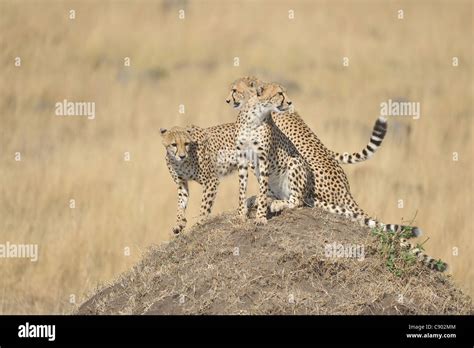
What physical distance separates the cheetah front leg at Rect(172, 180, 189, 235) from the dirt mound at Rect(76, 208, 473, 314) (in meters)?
0.84

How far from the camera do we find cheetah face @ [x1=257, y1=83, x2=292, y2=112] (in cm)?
967

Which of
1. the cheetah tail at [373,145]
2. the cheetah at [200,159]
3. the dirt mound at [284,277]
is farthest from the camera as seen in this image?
the cheetah at [200,159]

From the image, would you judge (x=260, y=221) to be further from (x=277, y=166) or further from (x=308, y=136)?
(x=308, y=136)

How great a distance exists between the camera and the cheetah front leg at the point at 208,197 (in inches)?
418

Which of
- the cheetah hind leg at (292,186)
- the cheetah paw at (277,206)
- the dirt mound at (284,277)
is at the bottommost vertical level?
the dirt mound at (284,277)

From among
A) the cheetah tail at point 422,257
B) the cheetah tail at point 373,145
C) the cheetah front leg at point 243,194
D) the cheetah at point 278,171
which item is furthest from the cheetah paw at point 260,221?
the cheetah tail at point 373,145

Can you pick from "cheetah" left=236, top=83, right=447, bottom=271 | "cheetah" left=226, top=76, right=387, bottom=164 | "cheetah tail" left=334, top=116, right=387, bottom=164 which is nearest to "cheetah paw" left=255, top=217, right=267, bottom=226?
"cheetah" left=236, top=83, right=447, bottom=271

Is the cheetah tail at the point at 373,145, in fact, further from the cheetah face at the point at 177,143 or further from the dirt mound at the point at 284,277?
the cheetah face at the point at 177,143

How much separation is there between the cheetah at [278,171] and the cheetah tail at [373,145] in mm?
372

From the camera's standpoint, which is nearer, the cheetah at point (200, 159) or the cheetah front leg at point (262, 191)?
the cheetah front leg at point (262, 191)

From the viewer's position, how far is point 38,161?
59.3 feet

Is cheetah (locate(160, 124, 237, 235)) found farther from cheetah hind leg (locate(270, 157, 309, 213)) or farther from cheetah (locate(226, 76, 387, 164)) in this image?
cheetah hind leg (locate(270, 157, 309, 213))
